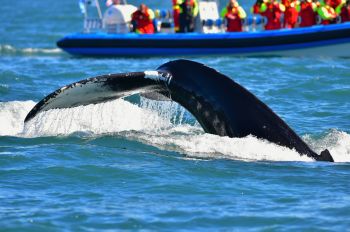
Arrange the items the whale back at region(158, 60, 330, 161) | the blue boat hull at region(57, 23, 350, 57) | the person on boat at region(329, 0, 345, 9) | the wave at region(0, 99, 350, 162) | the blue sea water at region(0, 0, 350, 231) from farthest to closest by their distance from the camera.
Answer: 1. the person on boat at region(329, 0, 345, 9)
2. the blue boat hull at region(57, 23, 350, 57)
3. the wave at region(0, 99, 350, 162)
4. the whale back at region(158, 60, 330, 161)
5. the blue sea water at region(0, 0, 350, 231)

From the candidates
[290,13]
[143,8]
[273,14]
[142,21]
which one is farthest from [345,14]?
[142,21]

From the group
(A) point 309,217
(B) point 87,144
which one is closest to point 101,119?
(B) point 87,144

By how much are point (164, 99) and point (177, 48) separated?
17.8 metres

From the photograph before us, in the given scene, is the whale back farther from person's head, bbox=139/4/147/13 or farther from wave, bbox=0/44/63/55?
wave, bbox=0/44/63/55

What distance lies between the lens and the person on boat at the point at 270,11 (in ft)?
89.8

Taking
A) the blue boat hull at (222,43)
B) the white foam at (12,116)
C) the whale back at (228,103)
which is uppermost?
the whale back at (228,103)

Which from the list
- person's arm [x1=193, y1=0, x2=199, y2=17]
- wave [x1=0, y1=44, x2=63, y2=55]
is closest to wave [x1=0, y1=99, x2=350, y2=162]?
person's arm [x1=193, y1=0, x2=199, y2=17]

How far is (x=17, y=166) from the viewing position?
9.85 m

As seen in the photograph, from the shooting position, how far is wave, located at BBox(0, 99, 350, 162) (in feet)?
31.5

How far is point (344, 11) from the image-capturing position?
27062mm

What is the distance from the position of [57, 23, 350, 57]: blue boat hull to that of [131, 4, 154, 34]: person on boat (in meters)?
0.43

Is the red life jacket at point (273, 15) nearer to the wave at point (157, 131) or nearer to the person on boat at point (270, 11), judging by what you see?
the person on boat at point (270, 11)

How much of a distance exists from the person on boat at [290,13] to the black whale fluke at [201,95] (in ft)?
60.0

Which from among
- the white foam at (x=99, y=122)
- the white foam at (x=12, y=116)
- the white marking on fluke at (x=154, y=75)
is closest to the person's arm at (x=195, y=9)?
the white foam at (x=12, y=116)
